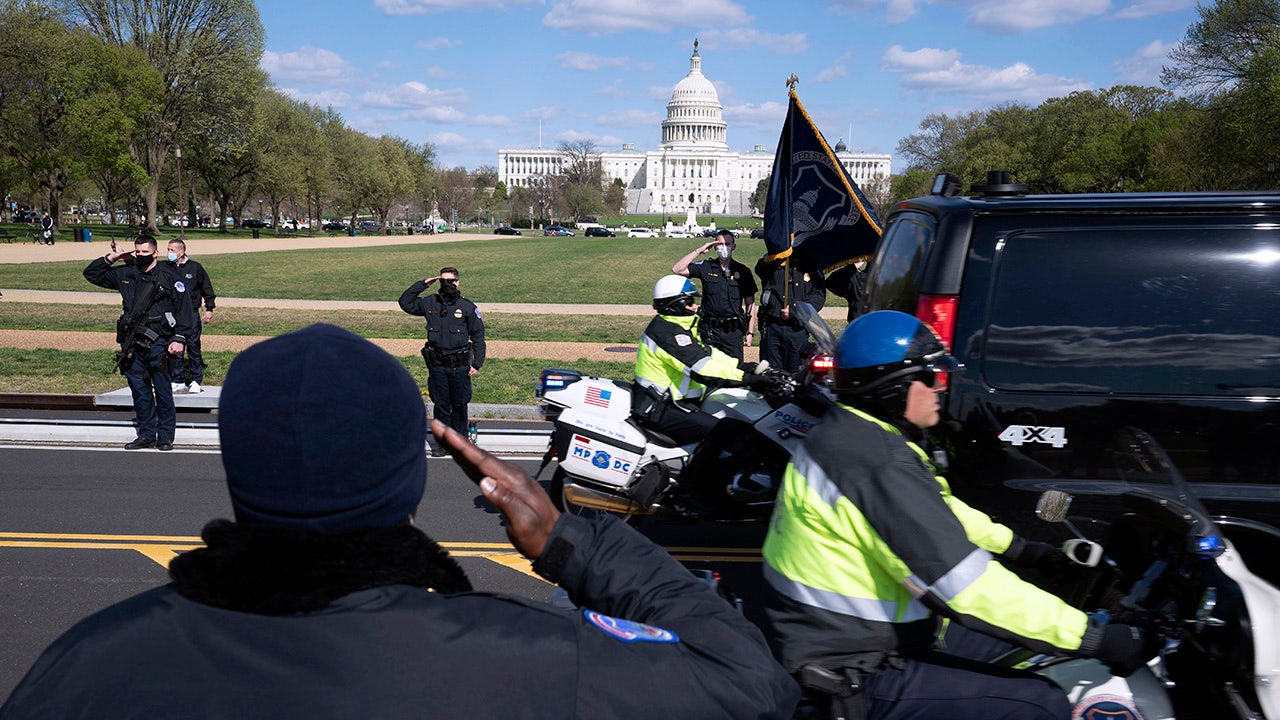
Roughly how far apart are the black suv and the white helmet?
273cm

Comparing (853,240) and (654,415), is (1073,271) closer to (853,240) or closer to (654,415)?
(654,415)

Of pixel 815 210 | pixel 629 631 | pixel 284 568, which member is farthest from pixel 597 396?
pixel 284 568

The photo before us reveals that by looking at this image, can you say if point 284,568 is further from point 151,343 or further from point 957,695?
point 151,343

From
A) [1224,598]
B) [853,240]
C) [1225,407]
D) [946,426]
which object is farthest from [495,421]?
[1224,598]

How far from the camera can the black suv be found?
4129 mm

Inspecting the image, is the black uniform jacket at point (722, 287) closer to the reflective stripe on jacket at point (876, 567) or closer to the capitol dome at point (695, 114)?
the reflective stripe on jacket at point (876, 567)

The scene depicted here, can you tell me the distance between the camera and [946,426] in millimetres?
4281

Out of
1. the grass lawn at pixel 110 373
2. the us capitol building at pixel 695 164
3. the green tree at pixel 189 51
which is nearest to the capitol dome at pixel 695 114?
the us capitol building at pixel 695 164

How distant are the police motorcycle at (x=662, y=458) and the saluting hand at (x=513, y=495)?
4.33 m

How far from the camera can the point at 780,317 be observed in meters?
11.3

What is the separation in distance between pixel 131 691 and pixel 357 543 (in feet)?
1.00

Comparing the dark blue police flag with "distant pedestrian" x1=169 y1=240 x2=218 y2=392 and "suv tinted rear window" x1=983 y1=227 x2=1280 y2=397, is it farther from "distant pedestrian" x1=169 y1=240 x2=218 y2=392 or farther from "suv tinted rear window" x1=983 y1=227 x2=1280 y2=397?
"distant pedestrian" x1=169 y1=240 x2=218 y2=392

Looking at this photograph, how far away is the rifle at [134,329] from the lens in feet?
29.6

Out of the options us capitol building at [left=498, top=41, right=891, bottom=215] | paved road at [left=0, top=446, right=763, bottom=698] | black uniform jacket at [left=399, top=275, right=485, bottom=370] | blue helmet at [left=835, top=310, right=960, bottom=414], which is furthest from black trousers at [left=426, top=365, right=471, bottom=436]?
us capitol building at [left=498, top=41, right=891, bottom=215]
